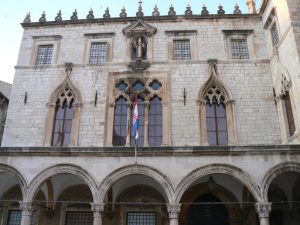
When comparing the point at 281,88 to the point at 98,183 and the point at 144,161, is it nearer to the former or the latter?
the point at 144,161

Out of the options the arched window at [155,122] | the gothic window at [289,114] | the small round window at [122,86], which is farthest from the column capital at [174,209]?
the small round window at [122,86]

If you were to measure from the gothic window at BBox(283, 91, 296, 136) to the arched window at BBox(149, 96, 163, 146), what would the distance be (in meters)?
5.89

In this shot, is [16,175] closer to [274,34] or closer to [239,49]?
[239,49]

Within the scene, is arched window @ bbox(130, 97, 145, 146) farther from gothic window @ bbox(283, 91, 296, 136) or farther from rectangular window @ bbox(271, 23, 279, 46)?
rectangular window @ bbox(271, 23, 279, 46)

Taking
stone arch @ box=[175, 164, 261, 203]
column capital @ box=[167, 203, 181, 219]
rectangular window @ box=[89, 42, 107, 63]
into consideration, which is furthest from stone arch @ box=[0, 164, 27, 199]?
rectangular window @ box=[89, 42, 107, 63]

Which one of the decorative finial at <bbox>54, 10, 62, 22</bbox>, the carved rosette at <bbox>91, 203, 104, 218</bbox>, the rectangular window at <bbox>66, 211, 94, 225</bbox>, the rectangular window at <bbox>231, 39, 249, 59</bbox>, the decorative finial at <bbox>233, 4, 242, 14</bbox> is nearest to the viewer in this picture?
the carved rosette at <bbox>91, 203, 104, 218</bbox>

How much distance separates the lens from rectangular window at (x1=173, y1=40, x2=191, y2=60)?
1795 centimetres

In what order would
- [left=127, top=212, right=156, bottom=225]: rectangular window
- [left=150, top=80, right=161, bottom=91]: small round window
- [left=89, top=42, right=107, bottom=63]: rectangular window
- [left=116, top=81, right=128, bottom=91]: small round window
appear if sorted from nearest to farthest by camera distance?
[left=127, top=212, right=156, bottom=225]: rectangular window → [left=150, top=80, right=161, bottom=91]: small round window → [left=116, top=81, right=128, bottom=91]: small round window → [left=89, top=42, right=107, bottom=63]: rectangular window

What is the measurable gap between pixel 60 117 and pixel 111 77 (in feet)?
10.8

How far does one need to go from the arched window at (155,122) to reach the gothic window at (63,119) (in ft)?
13.2

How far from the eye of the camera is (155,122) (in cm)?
1667

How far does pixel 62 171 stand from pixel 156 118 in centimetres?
577

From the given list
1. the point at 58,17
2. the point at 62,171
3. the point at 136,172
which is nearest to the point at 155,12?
the point at 58,17

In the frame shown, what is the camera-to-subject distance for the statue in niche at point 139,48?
58.6 feet
